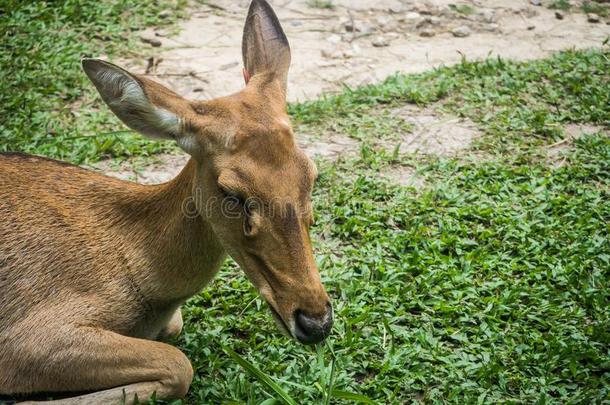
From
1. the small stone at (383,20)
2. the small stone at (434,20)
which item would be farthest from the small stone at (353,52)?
the small stone at (434,20)

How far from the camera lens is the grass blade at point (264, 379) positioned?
14.2ft

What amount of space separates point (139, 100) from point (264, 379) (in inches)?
66.8

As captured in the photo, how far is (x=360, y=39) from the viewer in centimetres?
881

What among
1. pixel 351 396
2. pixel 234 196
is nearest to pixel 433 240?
pixel 351 396

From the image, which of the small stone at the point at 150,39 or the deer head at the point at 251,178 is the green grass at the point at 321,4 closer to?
the small stone at the point at 150,39

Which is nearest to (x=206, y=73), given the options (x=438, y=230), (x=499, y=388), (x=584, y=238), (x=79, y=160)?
(x=79, y=160)

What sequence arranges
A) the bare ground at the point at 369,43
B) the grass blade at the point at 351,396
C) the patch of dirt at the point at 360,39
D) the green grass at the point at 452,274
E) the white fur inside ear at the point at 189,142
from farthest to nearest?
the patch of dirt at the point at 360,39 < the bare ground at the point at 369,43 < the green grass at the point at 452,274 < the grass blade at the point at 351,396 < the white fur inside ear at the point at 189,142

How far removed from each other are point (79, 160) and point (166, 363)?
2.89 m

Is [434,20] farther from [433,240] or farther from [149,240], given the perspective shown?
[149,240]

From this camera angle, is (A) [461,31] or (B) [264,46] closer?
(B) [264,46]

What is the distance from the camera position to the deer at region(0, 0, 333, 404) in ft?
12.9

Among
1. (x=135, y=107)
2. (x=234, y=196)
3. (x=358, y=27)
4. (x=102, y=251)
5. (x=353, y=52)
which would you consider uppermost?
(x=135, y=107)

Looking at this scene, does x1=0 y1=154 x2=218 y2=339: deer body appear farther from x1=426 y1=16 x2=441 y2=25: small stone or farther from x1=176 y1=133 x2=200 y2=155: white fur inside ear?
x1=426 y1=16 x2=441 y2=25: small stone

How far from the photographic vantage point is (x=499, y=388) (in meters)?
4.58
